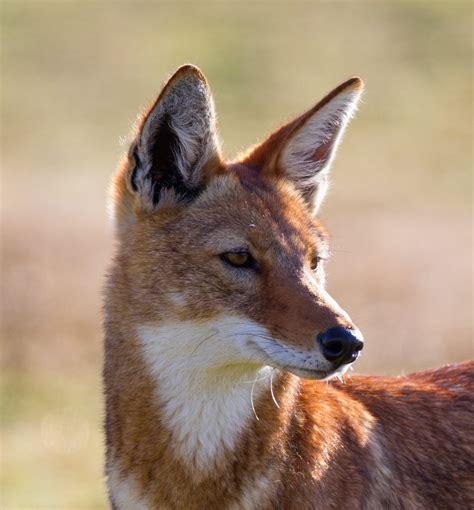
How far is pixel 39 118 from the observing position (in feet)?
124

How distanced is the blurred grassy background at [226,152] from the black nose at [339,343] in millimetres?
1591

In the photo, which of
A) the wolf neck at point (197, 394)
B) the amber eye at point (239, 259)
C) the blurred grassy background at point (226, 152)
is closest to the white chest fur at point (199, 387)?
the wolf neck at point (197, 394)

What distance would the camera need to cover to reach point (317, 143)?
20.5 feet

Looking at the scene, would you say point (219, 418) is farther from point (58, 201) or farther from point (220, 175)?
point (58, 201)

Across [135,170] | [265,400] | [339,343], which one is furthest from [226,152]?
[339,343]

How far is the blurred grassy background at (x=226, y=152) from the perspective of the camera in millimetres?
12602

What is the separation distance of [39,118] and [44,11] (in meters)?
12.1

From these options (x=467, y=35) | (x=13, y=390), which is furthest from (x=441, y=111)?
(x=13, y=390)

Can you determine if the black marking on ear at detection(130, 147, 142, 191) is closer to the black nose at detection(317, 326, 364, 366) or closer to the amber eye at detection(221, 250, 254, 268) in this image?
the amber eye at detection(221, 250, 254, 268)

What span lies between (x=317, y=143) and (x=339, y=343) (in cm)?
163

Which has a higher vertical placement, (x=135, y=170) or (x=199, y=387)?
(x=135, y=170)

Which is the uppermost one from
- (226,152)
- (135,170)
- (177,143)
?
(226,152)

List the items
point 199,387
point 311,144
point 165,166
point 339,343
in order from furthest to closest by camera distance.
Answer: point 311,144 → point 165,166 → point 199,387 → point 339,343

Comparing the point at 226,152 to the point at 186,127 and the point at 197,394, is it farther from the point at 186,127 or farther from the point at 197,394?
the point at 197,394
